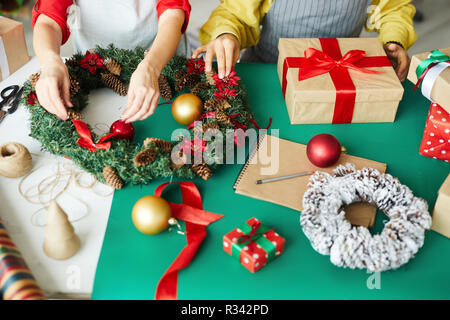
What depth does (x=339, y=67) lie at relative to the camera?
116 centimetres

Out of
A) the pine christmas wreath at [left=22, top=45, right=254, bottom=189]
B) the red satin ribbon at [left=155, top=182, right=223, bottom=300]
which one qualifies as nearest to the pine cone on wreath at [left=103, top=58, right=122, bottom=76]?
the pine christmas wreath at [left=22, top=45, right=254, bottom=189]

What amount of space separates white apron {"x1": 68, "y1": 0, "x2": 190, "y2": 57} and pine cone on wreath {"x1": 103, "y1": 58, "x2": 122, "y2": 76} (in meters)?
0.27

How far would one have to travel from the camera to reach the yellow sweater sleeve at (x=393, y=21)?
1382 mm

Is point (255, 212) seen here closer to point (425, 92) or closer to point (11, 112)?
point (425, 92)

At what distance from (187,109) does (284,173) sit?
0.32 metres

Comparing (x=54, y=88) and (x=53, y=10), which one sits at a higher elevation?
(x=53, y=10)

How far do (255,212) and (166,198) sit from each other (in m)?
0.22

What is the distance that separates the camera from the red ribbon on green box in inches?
31.5

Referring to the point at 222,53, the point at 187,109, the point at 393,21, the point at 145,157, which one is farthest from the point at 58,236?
the point at 393,21

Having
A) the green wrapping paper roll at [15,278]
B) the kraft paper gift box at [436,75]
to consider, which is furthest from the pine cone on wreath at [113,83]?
the kraft paper gift box at [436,75]

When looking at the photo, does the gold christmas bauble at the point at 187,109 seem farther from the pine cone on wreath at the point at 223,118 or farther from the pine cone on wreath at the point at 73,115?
the pine cone on wreath at the point at 73,115

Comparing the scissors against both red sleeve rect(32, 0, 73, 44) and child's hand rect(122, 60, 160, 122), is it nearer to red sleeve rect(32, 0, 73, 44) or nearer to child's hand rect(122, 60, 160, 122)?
red sleeve rect(32, 0, 73, 44)

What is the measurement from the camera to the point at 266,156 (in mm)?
1054

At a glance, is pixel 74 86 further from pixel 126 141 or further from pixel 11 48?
pixel 11 48
